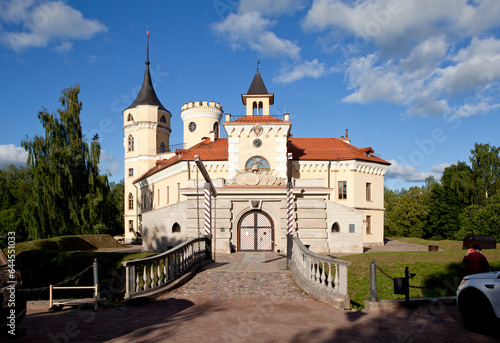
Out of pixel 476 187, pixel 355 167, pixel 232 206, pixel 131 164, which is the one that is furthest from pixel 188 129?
pixel 476 187

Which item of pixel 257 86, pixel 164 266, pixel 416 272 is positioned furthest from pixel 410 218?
pixel 164 266

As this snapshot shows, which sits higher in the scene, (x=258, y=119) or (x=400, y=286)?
(x=258, y=119)

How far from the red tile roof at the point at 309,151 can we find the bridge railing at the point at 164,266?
19112mm

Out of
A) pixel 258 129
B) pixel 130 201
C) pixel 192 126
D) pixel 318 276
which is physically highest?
pixel 192 126

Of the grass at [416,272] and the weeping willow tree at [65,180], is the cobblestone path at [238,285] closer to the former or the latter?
the grass at [416,272]

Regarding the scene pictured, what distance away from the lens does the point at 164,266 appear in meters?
13.2

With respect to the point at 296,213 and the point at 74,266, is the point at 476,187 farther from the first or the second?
the point at 74,266

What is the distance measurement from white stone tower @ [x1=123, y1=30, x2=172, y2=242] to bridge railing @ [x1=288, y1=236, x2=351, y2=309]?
36818mm

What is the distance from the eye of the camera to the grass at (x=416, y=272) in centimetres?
1794

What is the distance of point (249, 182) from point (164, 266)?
1367cm

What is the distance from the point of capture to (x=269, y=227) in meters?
25.8

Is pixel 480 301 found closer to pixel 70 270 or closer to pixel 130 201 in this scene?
pixel 70 270

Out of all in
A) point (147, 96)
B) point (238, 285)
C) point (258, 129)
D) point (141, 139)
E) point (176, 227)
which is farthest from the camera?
point (147, 96)

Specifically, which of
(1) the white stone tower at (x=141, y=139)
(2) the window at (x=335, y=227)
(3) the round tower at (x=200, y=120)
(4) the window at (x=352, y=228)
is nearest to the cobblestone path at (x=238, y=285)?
(2) the window at (x=335, y=227)
